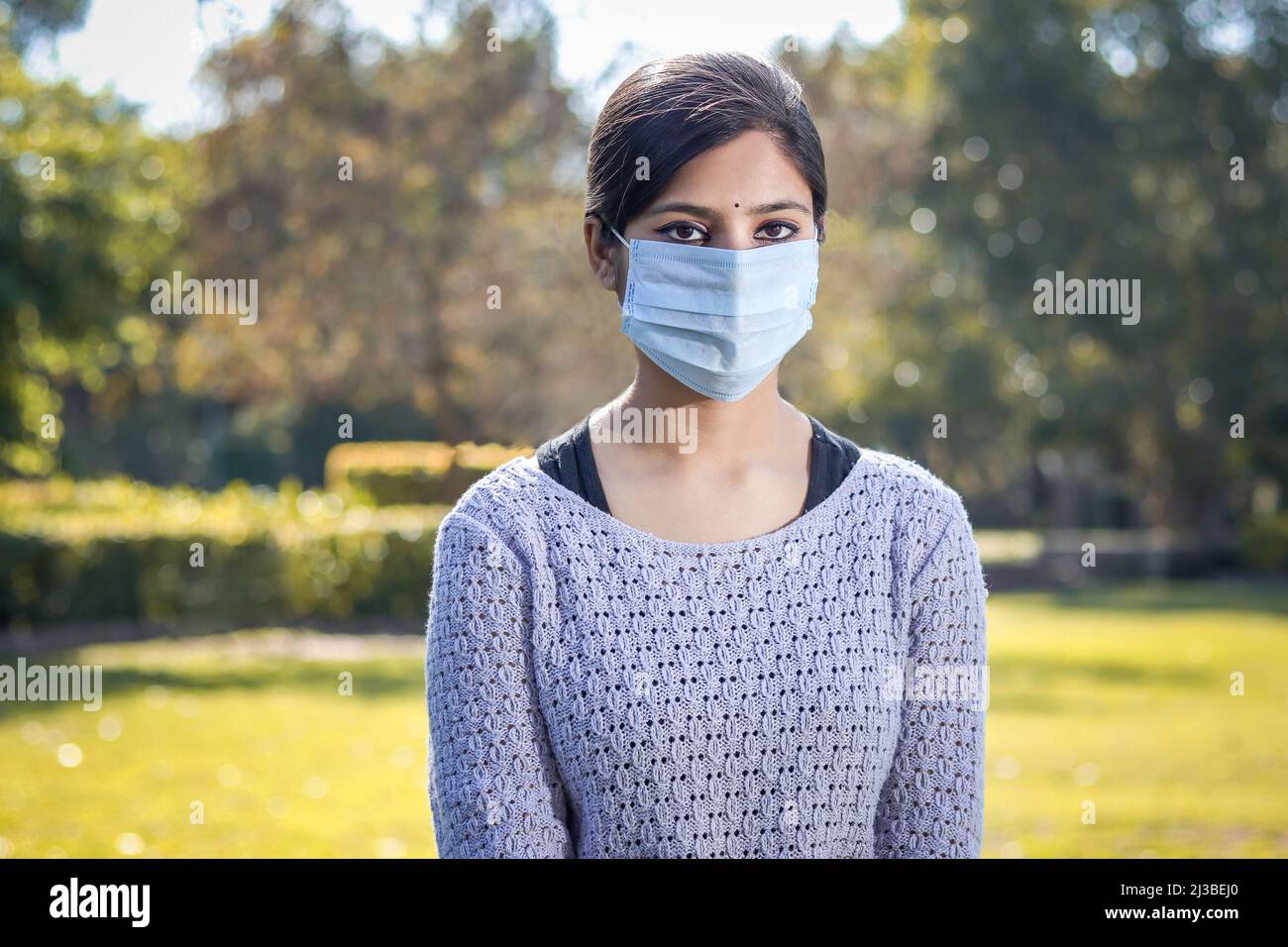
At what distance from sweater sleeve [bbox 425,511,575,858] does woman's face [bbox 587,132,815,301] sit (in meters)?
0.54

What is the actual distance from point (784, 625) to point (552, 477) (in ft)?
1.39

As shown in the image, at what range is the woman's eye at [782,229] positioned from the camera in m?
2.30

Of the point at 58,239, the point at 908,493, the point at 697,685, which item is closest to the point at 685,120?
the point at 908,493

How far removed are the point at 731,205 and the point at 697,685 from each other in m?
0.74

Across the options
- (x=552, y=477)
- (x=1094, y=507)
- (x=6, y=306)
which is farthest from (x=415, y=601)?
(x=1094, y=507)

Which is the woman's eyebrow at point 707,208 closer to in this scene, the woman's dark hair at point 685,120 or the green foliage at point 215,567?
the woman's dark hair at point 685,120

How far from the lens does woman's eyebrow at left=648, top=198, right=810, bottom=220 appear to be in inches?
87.6

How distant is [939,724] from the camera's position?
2.24m

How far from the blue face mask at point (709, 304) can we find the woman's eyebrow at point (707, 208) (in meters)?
0.06

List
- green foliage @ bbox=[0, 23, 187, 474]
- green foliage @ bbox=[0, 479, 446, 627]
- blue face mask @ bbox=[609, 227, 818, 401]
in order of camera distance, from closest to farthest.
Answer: blue face mask @ bbox=[609, 227, 818, 401], green foliage @ bbox=[0, 23, 187, 474], green foliage @ bbox=[0, 479, 446, 627]

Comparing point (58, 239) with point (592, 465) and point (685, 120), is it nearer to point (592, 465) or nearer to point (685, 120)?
point (592, 465)

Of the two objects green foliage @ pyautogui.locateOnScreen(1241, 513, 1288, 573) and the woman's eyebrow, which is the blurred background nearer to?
green foliage @ pyautogui.locateOnScreen(1241, 513, 1288, 573)

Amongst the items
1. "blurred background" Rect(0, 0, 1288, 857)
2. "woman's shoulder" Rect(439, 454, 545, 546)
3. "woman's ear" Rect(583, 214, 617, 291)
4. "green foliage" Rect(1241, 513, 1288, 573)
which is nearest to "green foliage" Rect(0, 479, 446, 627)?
"blurred background" Rect(0, 0, 1288, 857)

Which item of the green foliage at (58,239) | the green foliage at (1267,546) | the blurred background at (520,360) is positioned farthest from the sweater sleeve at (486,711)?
the green foliage at (1267,546)
